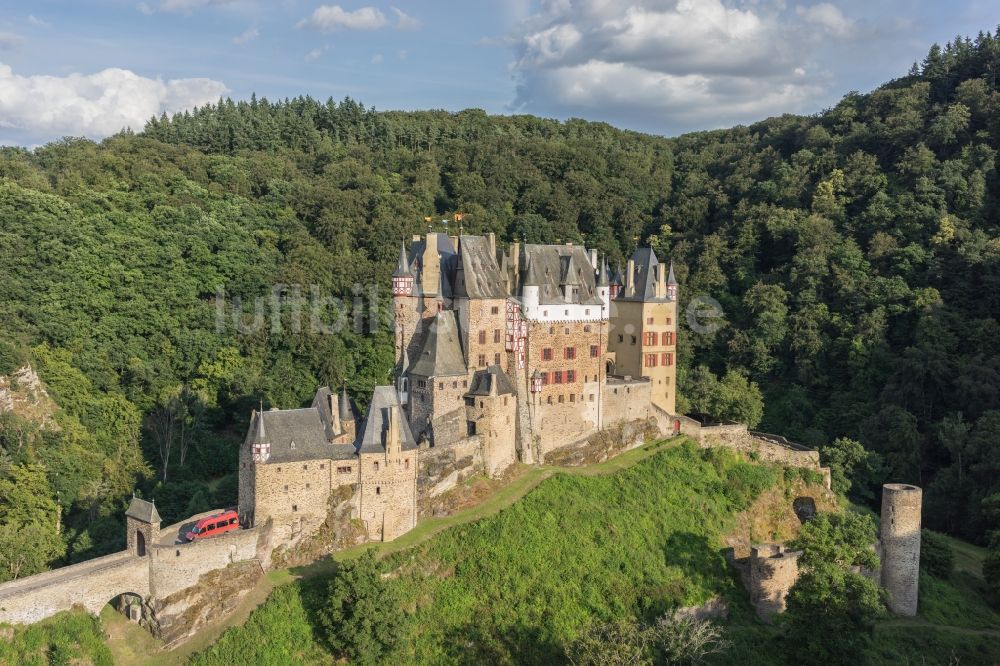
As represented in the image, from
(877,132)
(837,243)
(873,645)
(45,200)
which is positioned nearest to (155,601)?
(873,645)

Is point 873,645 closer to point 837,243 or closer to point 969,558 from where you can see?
point 969,558

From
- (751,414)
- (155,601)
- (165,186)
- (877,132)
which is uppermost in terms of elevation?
(877,132)

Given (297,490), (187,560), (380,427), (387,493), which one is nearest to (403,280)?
(380,427)

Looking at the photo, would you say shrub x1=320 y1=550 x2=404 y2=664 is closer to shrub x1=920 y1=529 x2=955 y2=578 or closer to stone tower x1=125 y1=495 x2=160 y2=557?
stone tower x1=125 y1=495 x2=160 y2=557

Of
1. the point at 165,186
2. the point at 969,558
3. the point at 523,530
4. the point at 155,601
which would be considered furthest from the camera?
the point at 165,186

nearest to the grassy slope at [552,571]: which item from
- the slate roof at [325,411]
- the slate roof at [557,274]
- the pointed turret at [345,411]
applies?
the slate roof at [325,411]

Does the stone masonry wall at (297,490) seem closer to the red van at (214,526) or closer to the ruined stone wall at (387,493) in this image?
the ruined stone wall at (387,493)

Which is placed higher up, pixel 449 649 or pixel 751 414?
pixel 751 414
